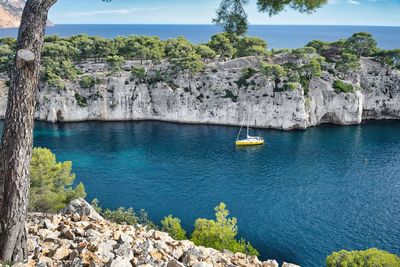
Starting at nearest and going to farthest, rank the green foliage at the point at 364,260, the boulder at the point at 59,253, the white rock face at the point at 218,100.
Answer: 1. the boulder at the point at 59,253
2. the green foliage at the point at 364,260
3. the white rock face at the point at 218,100

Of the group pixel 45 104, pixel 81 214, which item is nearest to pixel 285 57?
pixel 45 104

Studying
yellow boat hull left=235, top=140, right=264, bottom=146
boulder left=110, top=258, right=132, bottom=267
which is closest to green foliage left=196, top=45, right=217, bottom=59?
yellow boat hull left=235, top=140, right=264, bottom=146

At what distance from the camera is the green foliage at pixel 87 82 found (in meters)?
67.5

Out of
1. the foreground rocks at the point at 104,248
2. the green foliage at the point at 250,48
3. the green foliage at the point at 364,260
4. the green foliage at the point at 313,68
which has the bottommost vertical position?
the green foliage at the point at 364,260

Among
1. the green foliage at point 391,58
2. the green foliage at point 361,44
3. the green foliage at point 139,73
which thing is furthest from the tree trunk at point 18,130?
the green foliage at point 361,44

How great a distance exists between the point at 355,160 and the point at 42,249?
4730 cm

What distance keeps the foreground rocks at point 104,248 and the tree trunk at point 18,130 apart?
37.3 inches

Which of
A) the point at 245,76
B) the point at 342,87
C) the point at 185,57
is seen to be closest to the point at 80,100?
the point at 185,57

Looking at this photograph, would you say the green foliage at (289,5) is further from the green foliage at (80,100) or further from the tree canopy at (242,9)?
the green foliage at (80,100)

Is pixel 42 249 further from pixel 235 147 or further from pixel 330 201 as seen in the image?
pixel 235 147

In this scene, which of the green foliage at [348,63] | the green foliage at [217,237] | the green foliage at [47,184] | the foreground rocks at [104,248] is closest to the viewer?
the foreground rocks at [104,248]

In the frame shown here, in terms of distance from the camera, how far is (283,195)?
38.5 meters

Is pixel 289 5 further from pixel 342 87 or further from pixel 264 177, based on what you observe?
pixel 342 87

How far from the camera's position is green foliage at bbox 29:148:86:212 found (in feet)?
85.5
